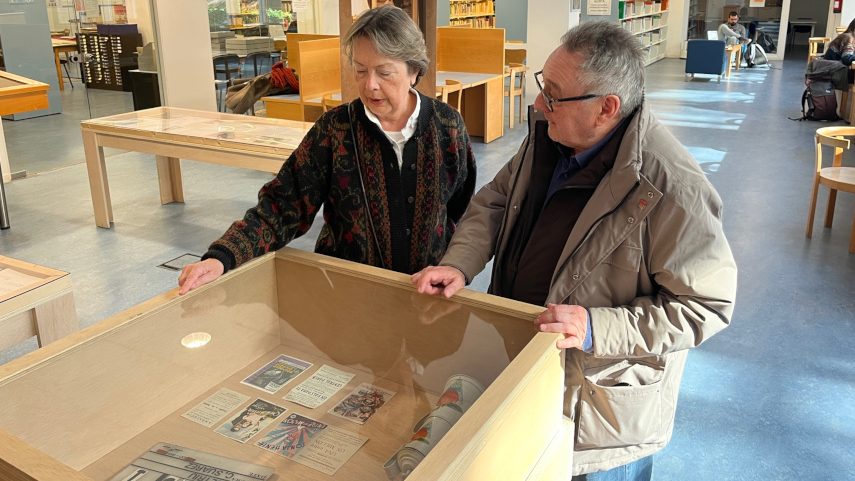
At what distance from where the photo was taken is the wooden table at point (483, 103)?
8.57m

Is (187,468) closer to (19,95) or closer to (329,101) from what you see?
(19,95)

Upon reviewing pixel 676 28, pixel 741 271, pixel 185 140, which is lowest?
pixel 741 271

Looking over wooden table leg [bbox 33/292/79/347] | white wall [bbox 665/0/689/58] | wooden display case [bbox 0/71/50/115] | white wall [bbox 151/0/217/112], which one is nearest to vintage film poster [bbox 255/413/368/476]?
wooden table leg [bbox 33/292/79/347]

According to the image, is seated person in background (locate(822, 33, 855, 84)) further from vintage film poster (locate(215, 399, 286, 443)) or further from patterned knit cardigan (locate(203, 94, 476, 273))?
vintage film poster (locate(215, 399, 286, 443))

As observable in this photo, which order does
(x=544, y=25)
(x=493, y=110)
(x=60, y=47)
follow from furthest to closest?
1. (x=544, y=25)
2. (x=493, y=110)
3. (x=60, y=47)

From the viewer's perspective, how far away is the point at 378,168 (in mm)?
2012

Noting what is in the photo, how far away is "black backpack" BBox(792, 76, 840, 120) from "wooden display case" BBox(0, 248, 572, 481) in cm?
1008

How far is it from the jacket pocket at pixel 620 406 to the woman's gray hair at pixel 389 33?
96 cm

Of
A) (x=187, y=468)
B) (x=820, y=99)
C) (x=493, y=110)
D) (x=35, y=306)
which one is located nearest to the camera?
(x=187, y=468)

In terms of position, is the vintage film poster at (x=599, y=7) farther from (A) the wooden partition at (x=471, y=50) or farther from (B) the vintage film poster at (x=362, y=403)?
(B) the vintage film poster at (x=362, y=403)

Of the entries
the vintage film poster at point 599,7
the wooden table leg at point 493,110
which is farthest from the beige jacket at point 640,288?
the vintage film poster at point 599,7

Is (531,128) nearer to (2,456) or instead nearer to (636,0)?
(2,456)

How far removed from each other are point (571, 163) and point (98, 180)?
188 inches

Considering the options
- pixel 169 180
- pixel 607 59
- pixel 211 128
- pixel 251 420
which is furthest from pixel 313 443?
pixel 169 180
